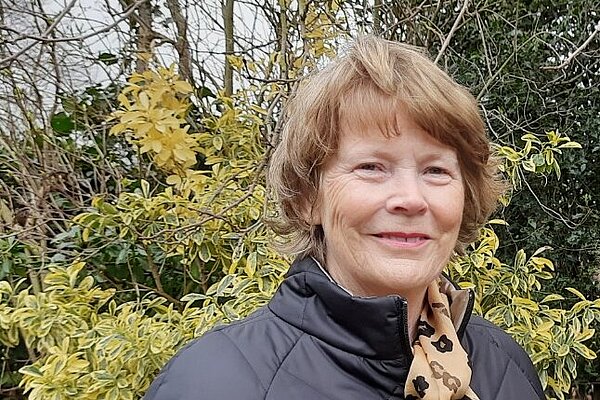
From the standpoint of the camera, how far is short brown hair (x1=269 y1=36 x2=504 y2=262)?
1.22 metres

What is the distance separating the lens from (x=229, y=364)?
1120mm

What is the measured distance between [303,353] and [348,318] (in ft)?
0.31

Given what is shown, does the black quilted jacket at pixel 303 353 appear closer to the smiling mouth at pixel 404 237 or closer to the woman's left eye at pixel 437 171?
the smiling mouth at pixel 404 237

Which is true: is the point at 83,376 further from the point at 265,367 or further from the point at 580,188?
the point at 580,188

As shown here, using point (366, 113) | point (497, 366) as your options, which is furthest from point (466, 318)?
point (366, 113)

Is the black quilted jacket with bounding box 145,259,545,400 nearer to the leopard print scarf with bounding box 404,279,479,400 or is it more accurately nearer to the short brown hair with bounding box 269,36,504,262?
the leopard print scarf with bounding box 404,279,479,400

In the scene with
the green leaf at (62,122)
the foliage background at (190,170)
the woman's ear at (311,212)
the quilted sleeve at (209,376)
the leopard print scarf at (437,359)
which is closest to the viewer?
the quilted sleeve at (209,376)

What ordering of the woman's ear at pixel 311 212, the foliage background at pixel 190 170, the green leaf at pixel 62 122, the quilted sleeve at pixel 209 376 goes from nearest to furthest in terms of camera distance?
1. the quilted sleeve at pixel 209 376
2. the woman's ear at pixel 311 212
3. the foliage background at pixel 190 170
4. the green leaf at pixel 62 122

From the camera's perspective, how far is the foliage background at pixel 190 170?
7.25 feet

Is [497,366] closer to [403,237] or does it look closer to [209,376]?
[403,237]

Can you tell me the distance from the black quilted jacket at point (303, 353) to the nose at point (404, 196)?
15 cm

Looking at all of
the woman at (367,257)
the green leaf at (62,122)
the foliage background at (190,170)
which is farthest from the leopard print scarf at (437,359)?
the green leaf at (62,122)

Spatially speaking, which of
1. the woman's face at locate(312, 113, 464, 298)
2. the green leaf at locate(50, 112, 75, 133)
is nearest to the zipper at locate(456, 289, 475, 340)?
the woman's face at locate(312, 113, 464, 298)

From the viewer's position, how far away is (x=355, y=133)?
1229 mm
